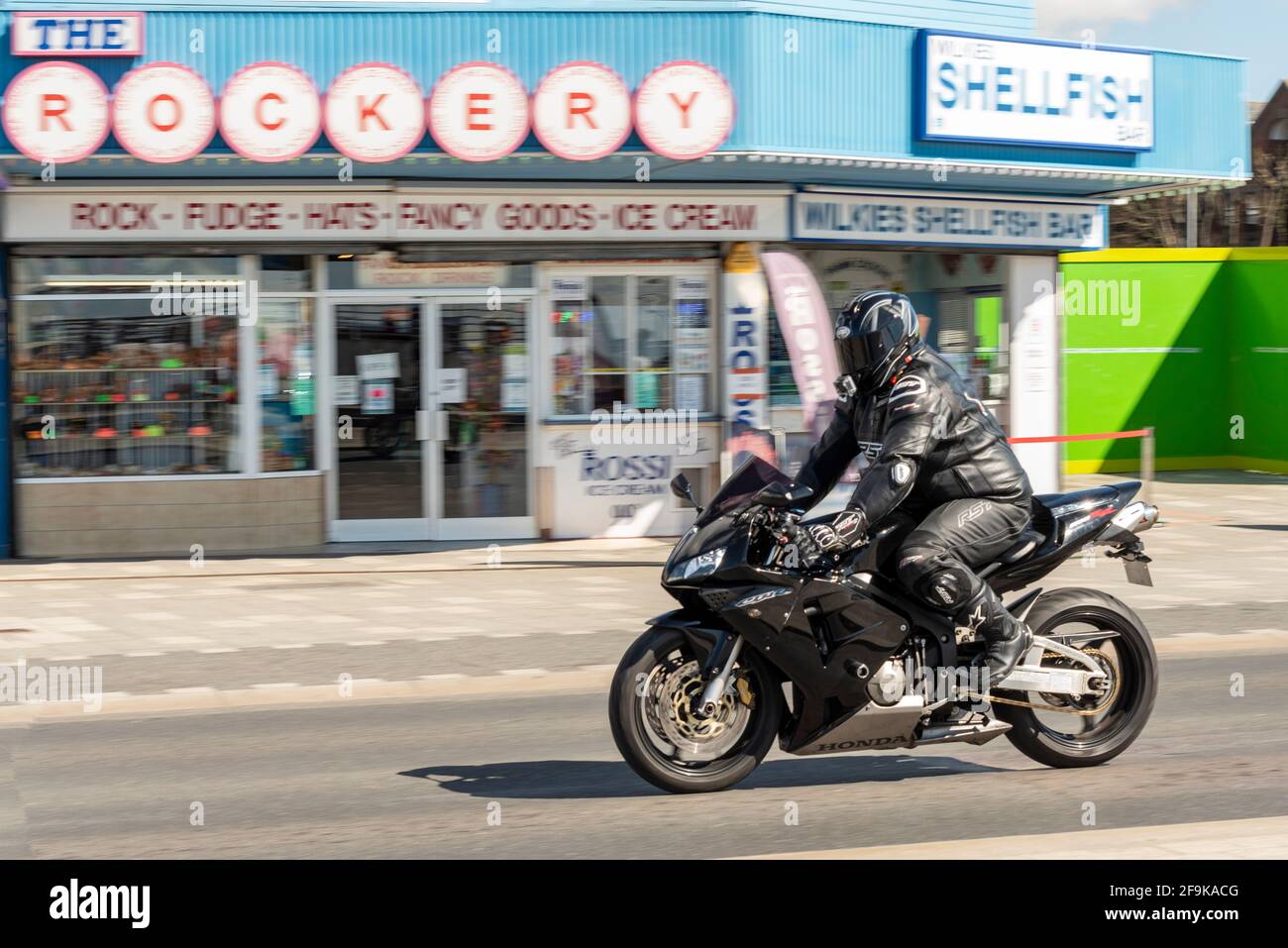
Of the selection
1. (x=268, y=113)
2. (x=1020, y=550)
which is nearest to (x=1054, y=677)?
(x=1020, y=550)

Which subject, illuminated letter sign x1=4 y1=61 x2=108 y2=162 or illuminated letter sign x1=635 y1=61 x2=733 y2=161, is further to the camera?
illuminated letter sign x1=635 y1=61 x2=733 y2=161

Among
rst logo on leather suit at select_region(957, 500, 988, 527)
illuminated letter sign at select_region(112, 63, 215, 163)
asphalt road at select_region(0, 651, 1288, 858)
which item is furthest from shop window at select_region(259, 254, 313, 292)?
rst logo on leather suit at select_region(957, 500, 988, 527)

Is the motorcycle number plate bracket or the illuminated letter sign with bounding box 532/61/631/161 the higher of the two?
the illuminated letter sign with bounding box 532/61/631/161

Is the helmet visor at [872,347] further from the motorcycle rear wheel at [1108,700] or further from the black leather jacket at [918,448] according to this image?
the motorcycle rear wheel at [1108,700]

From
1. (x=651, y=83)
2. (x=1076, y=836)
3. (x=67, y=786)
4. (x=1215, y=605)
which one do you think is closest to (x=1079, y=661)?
(x=1076, y=836)

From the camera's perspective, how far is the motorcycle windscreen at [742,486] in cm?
620

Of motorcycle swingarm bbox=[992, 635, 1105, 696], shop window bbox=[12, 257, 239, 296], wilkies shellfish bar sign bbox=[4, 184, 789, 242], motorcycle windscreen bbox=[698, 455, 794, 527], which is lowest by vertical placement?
motorcycle swingarm bbox=[992, 635, 1105, 696]

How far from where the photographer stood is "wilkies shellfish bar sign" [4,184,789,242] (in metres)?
15.0

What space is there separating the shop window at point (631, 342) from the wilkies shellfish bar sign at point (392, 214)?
23.2 inches

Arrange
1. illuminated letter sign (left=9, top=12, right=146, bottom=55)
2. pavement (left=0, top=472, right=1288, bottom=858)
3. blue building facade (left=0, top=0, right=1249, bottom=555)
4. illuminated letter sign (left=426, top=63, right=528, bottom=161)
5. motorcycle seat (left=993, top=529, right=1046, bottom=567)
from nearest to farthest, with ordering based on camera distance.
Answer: pavement (left=0, top=472, right=1288, bottom=858), motorcycle seat (left=993, top=529, right=1046, bottom=567), illuminated letter sign (left=9, top=12, right=146, bottom=55), illuminated letter sign (left=426, top=63, right=528, bottom=161), blue building facade (left=0, top=0, right=1249, bottom=555)

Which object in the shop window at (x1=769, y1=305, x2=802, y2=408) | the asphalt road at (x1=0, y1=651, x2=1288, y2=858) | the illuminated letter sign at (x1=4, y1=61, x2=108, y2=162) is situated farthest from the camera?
the shop window at (x1=769, y1=305, x2=802, y2=408)

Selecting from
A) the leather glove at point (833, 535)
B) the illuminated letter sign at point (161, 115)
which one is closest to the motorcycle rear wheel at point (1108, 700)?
the leather glove at point (833, 535)

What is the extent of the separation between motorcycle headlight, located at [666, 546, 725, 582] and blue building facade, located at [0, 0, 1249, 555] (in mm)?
8847

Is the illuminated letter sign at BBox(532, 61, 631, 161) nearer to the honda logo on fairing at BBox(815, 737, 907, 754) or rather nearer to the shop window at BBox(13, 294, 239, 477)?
the shop window at BBox(13, 294, 239, 477)
